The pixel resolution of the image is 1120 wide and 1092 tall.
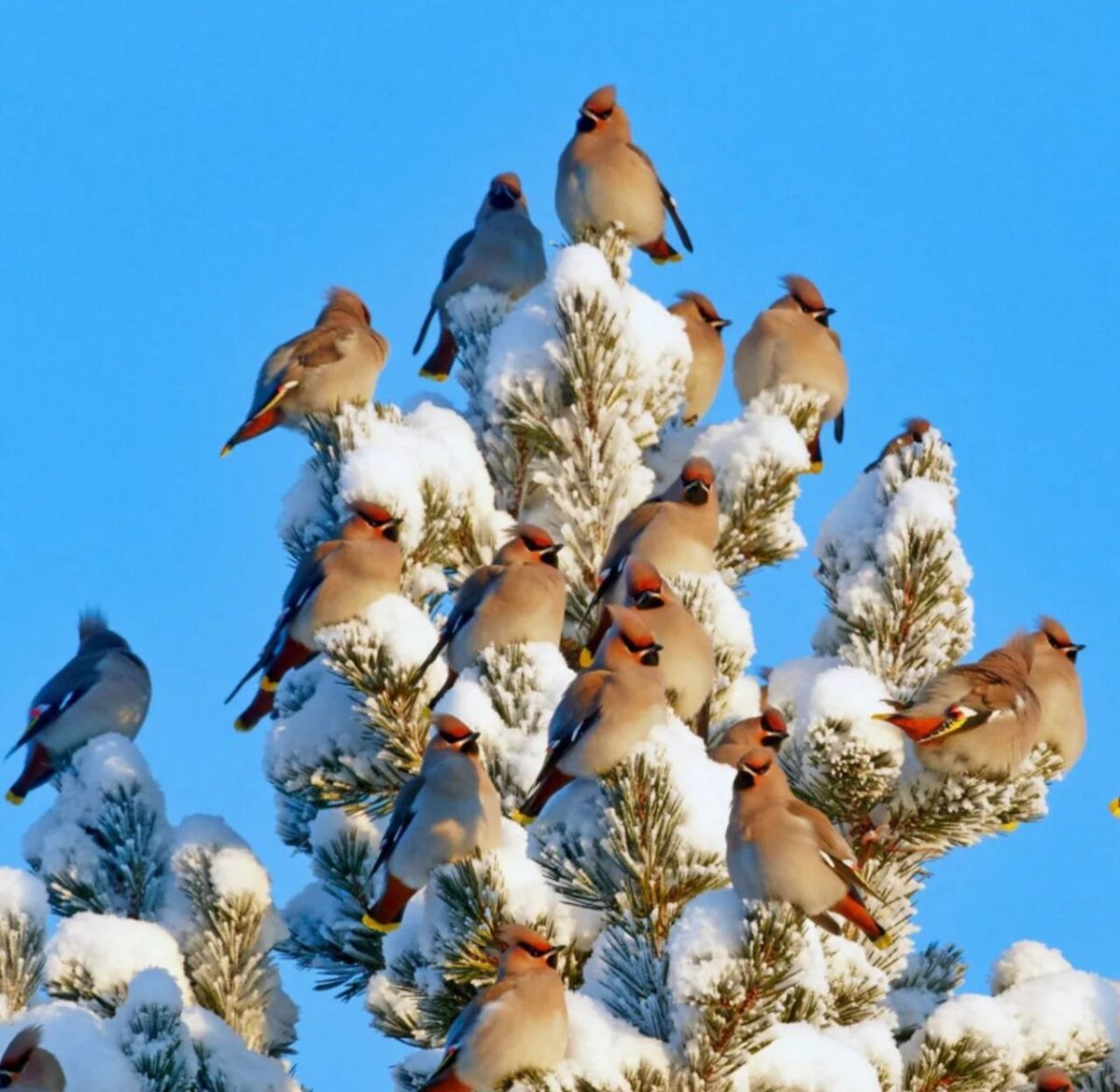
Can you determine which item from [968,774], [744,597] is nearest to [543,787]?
[968,774]

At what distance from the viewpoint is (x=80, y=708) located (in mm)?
5945

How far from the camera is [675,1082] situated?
11.4 feet

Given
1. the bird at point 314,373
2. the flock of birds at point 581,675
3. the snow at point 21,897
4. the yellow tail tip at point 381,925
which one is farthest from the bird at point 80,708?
the yellow tail tip at point 381,925

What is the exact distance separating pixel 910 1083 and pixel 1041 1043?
26 centimetres

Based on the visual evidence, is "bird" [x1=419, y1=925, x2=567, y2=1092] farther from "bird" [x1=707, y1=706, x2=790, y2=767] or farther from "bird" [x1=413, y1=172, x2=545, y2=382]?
"bird" [x1=413, y1=172, x2=545, y2=382]

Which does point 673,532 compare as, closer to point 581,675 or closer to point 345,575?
point 345,575

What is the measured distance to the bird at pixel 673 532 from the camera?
4.58 meters

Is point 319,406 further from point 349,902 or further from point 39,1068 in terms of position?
point 39,1068

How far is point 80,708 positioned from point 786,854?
2875mm

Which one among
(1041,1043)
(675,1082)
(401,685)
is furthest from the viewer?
(401,685)

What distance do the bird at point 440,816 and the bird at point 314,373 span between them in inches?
54.2

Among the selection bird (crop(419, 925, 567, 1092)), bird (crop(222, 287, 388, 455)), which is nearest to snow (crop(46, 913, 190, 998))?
bird (crop(419, 925, 567, 1092))

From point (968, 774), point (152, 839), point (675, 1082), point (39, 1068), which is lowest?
point (39, 1068)

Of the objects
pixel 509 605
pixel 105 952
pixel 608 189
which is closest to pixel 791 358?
pixel 608 189
